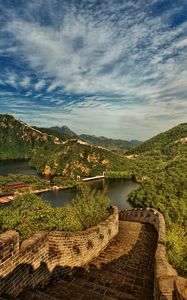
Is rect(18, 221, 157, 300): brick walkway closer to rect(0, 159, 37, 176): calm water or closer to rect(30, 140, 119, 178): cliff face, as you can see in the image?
rect(0, 159, 37, 176): calm water

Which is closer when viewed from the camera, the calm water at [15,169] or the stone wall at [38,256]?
the stone wall at [38,256]

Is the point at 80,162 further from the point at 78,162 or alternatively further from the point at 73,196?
the point at 73,196

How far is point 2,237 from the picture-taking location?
5070mm

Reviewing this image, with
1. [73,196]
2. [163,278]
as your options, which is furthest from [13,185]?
[163,278]

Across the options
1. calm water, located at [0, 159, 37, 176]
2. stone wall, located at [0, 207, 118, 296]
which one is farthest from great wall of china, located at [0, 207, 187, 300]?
calm water, located at [0, 159, 37, 176]

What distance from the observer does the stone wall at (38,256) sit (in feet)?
16.5

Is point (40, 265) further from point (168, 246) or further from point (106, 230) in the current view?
point (106, 230)

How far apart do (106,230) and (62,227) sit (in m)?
3.37

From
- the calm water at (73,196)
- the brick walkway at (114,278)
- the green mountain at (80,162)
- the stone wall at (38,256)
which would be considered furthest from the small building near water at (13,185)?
the stone wall at (38,256)

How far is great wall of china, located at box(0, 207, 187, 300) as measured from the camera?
197 inches

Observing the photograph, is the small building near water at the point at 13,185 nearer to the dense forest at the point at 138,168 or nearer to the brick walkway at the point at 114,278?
the dense forest at the point at 138,168

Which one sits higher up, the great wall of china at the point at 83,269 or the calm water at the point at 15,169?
the great wall of china at the point at 83,269

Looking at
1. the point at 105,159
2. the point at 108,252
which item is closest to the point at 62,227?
the point at 108,252

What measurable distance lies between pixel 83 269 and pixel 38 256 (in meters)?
3.36
